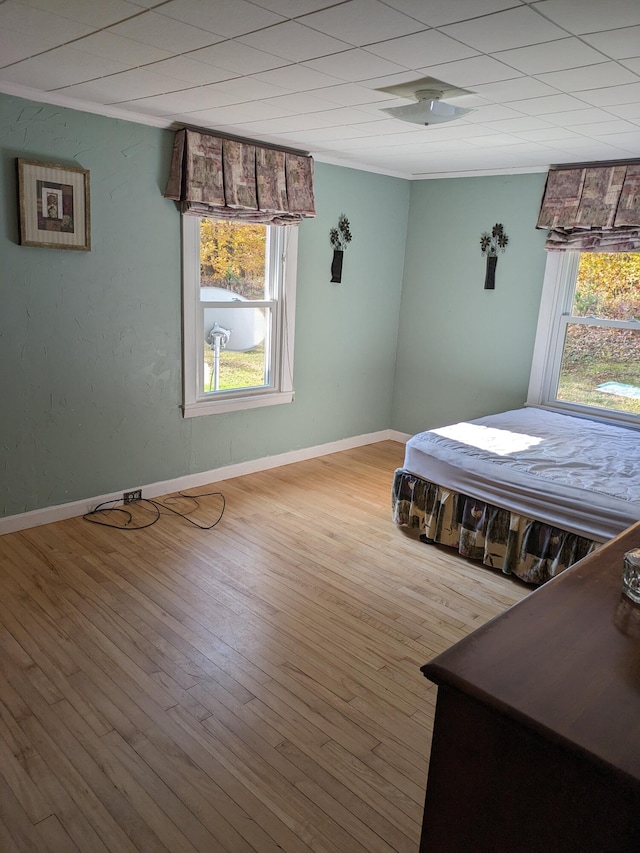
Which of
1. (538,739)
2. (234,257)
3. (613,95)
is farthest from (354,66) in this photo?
(538,739)

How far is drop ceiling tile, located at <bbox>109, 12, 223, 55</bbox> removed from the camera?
2031 mm

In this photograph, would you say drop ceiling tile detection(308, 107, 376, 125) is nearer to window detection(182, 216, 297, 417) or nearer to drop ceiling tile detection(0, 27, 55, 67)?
window detection(182, 216, 297, 417)

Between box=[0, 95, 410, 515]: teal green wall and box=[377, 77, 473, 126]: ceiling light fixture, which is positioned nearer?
box=[377, 77, 473, 126]: ceiling light fixture

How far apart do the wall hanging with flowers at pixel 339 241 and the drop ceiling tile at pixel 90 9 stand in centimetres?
292

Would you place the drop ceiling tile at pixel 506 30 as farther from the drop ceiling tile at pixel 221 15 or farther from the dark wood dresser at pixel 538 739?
the dark wood dresser at pixel 538 739

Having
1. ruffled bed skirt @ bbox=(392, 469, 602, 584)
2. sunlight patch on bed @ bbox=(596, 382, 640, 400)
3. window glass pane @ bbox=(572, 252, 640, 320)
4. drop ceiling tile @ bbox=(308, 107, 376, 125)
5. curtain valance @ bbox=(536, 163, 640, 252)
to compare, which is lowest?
ruffled bed skirt @ bbox=(392, 469, 602, 584)

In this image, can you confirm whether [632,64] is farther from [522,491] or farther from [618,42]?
[522,491]

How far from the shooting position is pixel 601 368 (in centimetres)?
445

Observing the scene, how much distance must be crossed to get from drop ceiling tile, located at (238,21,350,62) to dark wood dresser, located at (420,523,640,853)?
1918 millimetres

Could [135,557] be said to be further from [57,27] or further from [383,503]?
[57,27]

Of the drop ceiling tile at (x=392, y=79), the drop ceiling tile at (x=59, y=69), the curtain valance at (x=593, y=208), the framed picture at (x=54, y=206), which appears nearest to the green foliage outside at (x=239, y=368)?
the framed picture at (x=54, y=206)

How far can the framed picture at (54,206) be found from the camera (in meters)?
3.19

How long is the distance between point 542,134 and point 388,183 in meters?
1.94

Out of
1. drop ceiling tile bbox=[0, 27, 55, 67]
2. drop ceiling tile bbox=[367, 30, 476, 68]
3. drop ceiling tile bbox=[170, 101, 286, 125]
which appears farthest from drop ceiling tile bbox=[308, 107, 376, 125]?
drop ceiling tile bbox=[0, 27, 55, 67]
